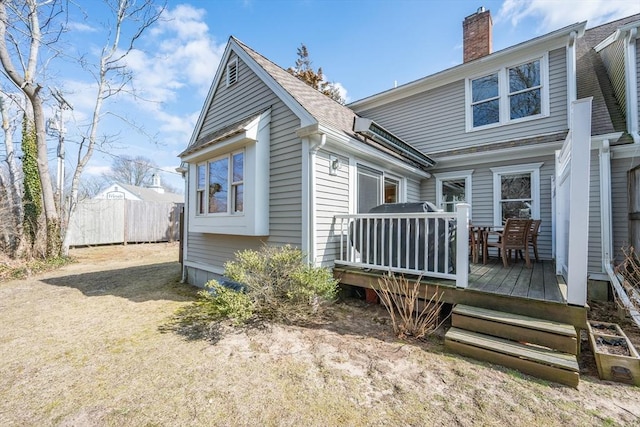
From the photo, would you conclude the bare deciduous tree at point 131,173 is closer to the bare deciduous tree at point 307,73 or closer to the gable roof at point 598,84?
the bare deciduous tree at point 307,73

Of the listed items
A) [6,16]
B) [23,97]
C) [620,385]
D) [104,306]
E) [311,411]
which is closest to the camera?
[311,411]

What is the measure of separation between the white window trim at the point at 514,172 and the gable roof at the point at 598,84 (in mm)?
1360

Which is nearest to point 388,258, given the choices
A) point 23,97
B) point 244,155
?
point 244,155

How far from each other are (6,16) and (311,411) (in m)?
14.0

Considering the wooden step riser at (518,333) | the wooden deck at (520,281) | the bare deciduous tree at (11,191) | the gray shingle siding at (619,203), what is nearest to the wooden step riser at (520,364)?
the wooden step riser at (518,333)

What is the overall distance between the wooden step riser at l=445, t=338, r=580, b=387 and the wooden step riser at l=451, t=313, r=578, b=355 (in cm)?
33

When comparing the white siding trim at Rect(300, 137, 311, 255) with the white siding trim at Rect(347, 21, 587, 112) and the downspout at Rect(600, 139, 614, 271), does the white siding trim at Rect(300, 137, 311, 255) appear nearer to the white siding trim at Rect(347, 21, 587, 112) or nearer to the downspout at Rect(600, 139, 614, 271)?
the white siding trim at Rect(347, 21, 587, 112)

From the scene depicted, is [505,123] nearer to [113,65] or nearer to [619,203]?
[619,203]

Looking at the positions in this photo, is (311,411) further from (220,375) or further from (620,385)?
(620,385)

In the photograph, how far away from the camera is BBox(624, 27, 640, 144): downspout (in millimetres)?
5805

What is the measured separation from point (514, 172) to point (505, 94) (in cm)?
219

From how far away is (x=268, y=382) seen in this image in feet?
9.03

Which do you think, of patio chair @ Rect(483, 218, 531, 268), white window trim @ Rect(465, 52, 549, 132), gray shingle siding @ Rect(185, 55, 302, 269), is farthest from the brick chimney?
gray shingle siding @ Rect(185, 55, 302, 269)

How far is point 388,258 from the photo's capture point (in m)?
4.68
